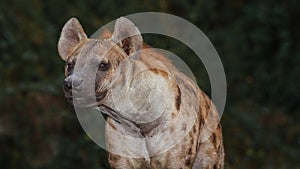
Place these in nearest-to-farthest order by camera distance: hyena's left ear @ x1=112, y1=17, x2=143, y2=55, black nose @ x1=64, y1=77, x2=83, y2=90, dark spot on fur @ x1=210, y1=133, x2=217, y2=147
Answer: black nose @ x1=64, y1=77, x2=83, y2=90, hyena's left ear @ x1=112, y1=17, x2=143, y2=55, dark spot on fur @ x1=210, y1=133, x2=217, y2=147

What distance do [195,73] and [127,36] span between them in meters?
4.71

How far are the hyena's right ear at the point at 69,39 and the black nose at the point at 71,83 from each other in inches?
14.6

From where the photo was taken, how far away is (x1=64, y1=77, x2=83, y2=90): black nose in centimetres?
453

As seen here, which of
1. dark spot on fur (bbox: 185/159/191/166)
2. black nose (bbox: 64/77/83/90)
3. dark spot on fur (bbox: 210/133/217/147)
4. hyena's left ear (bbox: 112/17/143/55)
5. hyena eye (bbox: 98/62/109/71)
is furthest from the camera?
dark spot on fur (bbox: 210/133/217/147)

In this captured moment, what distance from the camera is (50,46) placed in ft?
33.3

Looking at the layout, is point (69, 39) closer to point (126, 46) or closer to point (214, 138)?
point (126, 46)

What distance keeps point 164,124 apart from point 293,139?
5.72 metres

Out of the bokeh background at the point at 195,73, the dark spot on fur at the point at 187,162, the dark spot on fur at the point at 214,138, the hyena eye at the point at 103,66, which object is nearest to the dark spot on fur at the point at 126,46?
A: the hyena eye at the point at 103,66

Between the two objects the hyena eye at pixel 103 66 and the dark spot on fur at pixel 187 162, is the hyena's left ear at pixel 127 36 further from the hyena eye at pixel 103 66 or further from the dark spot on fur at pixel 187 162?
the dark spot on fur at pixel 187 162

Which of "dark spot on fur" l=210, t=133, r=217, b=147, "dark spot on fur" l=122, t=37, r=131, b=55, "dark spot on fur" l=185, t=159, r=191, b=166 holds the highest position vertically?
"dark spot on fur" l=122, t=37, r=131, b=55

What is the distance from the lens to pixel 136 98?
4.89 meters

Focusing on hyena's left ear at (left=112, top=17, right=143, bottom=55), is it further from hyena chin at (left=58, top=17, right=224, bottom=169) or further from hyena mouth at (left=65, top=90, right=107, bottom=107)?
hyena mouth at (left=65, top=90, right=107, bottom=107)

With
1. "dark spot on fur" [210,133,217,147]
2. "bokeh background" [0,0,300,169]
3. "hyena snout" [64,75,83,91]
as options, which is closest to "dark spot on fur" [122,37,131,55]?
"hyena snout" [64,75,83,91]

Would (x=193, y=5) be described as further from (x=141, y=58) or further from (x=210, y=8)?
(x=141, y=58)
